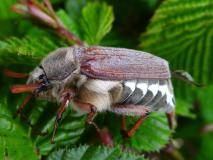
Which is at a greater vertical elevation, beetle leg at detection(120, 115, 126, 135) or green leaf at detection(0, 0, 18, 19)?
green leaf at detection(0, 0, 18, 19)

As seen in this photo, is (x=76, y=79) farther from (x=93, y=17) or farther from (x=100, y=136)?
(x=93, y=17)

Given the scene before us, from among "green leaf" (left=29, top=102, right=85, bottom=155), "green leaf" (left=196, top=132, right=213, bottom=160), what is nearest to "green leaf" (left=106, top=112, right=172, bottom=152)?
"green leaf" (left=29, top=102, right=85, bottom=155)

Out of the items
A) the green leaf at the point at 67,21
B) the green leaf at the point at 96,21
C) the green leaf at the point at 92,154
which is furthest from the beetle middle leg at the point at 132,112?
the green leaf at the point at 67,21

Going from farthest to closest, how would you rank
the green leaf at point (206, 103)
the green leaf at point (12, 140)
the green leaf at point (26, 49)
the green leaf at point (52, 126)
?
the green leaf at point (206, 103), the green leaf at point (52, 126), the green leaf at point (26, 49), the green leaf at point (12, 140)

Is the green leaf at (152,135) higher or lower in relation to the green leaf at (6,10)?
lower

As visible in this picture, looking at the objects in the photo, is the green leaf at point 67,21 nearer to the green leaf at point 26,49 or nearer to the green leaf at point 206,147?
the green leaf at point 26,49

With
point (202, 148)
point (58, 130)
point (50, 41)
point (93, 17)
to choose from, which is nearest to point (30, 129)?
point (58, 130)

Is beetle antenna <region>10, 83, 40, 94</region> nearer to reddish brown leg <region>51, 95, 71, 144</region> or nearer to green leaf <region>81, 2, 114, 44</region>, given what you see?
reddish brown leg <region>51, 95, 71, 144</region>

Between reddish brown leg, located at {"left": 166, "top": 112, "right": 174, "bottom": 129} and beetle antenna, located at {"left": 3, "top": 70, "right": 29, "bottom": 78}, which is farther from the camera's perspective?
reddish brown leg, located at {"left": 166, "top": 112, "right": 174, "bottom": 129}

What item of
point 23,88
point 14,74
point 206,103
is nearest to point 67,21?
point 14,74
